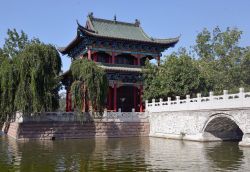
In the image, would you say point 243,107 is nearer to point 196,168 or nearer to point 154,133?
point 196,168

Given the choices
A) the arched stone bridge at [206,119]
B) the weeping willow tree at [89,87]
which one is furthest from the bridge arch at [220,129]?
the weeping willow tree at [89,87]

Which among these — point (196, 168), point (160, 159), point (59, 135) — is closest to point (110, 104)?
point (59, 135)

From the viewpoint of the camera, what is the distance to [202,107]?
65.1ft

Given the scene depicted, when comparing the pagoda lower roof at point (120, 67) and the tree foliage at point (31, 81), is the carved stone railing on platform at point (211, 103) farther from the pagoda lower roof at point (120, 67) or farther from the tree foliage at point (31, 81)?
the tree foliage at point (31, 81)

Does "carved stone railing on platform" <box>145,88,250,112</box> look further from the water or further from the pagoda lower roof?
the pagoda lower roof

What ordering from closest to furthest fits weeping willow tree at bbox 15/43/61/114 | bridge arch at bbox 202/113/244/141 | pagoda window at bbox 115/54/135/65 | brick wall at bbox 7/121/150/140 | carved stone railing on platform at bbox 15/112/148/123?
1. bridge arch at bbox 202/113/244/141
2. weeping willow tree at bbox 15/43/61/114
3. brick wall at bbox 7/121/150/140
4. carved stone railing on platform at bbox 15/112/148/123
5. pagoda window at bbox 115/54/135/65

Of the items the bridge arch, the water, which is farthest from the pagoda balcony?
the water

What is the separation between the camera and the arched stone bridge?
17.2 meters

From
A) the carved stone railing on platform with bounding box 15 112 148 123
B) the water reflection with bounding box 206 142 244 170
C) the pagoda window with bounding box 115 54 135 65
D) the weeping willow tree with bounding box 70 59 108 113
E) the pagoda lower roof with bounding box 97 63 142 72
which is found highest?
the pagoda window with bounding box 115 54 135 65

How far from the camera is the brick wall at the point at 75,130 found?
2178cm

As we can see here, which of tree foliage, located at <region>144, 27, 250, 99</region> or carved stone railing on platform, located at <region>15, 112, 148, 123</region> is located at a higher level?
tree foliage, located at <region>144, 27, 250, 99</region>

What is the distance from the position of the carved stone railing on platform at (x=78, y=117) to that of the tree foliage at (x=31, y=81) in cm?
56

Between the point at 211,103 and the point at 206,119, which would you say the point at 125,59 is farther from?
the point at 211,103

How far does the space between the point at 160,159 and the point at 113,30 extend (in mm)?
20815
